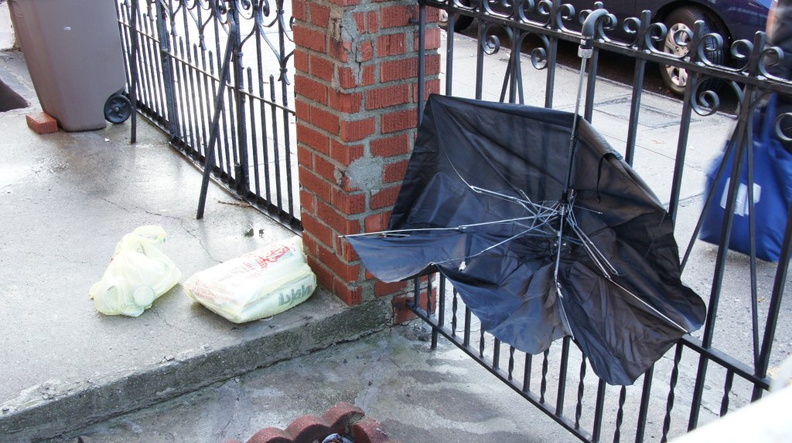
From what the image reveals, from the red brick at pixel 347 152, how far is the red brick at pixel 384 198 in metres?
0.20

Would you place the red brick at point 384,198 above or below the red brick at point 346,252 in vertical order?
above

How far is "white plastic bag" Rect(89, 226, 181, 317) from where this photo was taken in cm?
327

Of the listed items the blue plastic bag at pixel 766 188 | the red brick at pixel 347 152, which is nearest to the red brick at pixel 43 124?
the red brick at pixel 347 152

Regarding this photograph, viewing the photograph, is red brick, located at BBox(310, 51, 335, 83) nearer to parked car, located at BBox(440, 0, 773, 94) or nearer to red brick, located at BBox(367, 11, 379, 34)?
red brick, located at BBox(367, 11, 379, 34)

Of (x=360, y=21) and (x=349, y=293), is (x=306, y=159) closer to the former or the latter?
(x=349, y=293)

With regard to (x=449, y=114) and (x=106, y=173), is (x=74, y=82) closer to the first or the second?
(x=106, y=173)

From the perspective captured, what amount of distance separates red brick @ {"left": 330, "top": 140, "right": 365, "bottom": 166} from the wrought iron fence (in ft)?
2.03

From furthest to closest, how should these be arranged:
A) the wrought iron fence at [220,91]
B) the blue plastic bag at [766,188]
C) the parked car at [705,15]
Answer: the parked car at [705,15]
the blue plastic bag at [766,188]
the wrought iron fence at [220,91]

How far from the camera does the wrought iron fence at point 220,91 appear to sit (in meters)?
4.06

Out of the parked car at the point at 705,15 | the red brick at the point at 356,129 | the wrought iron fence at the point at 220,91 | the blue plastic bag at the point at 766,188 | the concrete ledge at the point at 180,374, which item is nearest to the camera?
the concrete ledge at the point at 180,374

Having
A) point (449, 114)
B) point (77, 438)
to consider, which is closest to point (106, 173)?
point (77, 438)

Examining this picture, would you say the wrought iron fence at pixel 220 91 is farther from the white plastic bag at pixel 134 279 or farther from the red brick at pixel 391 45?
the white plastic bag at pixel 134 279

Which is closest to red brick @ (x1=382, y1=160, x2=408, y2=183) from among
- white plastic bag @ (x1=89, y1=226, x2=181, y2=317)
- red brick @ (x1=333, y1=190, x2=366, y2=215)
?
red brick @ (x1=333, y1=190, x2=366, y2=215)

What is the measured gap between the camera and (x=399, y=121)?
323 centimetres
